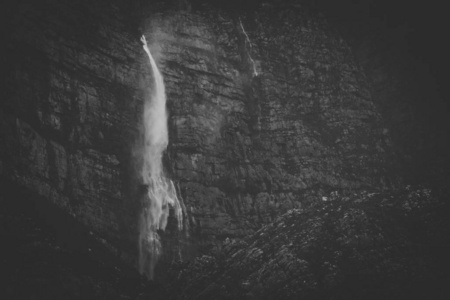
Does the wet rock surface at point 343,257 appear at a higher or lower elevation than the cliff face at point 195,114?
lower

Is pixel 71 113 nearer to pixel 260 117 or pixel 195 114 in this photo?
pixel 195 114

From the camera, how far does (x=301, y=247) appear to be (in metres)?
41.1

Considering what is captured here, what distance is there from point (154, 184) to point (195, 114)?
40.2 ft

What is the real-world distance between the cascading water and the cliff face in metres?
1.21

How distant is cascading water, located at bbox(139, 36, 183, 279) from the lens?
5150 cm

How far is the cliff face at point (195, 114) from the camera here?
4972 cm

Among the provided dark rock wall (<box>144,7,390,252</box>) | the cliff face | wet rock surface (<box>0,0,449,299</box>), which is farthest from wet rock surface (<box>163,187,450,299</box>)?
the cliff face

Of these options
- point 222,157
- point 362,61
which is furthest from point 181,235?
point 362,61

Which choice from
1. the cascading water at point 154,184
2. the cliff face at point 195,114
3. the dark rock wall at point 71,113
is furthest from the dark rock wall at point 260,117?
the dark rock wall at point 71,113

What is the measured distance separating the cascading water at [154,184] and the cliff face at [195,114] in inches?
47.8

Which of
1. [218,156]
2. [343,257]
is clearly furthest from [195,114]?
[343,257]

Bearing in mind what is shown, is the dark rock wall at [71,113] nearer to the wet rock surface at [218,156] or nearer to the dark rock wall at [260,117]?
the wet rock surface at [218,156]

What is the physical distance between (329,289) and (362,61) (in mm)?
54305

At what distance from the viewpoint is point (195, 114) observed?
6253 centimetres
